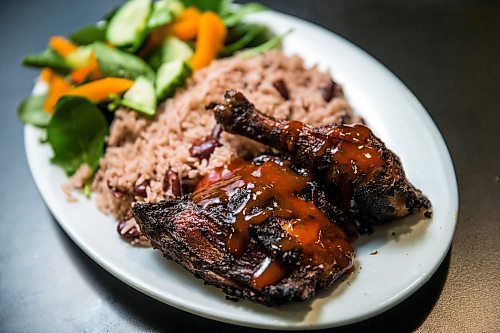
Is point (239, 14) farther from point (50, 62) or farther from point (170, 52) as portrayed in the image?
point (50, 62)

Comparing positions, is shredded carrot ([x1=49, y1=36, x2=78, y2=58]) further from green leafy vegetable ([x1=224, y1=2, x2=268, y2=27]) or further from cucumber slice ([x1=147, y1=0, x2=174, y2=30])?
green leafy vegetable ([x1=224, y1=2, x2=268, y2=27])

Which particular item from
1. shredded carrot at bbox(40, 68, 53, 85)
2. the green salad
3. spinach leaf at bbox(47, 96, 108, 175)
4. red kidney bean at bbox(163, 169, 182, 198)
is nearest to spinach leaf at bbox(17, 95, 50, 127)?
the green salad

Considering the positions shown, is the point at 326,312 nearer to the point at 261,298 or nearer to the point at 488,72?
the point at 261,298

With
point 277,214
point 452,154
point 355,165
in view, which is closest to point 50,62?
point 277,214

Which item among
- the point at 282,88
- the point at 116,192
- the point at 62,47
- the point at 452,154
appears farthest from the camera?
the point at 62,47

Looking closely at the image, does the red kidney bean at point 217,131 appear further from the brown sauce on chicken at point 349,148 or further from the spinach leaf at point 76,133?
the spinach leaf at point 76,133

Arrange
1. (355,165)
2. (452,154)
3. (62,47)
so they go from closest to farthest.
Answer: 1. (355,165)
2. (452,154)
3. (62,47)

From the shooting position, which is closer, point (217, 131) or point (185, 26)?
point (217, 131)
